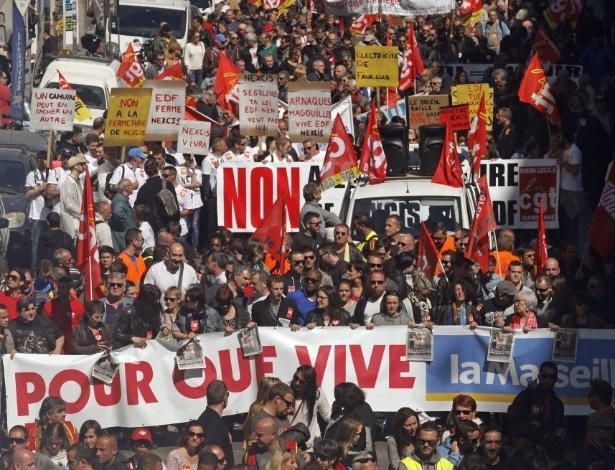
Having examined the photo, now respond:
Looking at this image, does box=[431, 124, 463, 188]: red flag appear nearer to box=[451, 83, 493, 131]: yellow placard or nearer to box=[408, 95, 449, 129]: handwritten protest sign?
box=[408, 95, 449, 129]: handwritten protest sign

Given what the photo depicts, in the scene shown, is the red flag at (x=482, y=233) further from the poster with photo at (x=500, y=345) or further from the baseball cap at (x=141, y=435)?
the baseball cap at (x=141, y=435)

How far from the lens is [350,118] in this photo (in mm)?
25391

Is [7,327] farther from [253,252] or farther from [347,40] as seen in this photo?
[347,40]

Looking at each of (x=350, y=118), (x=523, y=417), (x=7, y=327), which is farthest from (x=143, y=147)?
(x=523, y=417)

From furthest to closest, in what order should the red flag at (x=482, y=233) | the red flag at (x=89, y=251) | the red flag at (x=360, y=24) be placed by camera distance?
the red flag at (x=360, y=24) < the red flag at (x=482, y=233) < the red flag at (x=89, y=251)

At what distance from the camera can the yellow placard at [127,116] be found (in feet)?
75.5

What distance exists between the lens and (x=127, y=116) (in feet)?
75.9

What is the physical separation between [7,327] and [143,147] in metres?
7.94

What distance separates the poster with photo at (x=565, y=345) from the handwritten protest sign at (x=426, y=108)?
812cm

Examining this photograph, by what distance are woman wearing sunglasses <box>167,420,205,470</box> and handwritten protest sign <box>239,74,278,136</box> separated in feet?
31.6

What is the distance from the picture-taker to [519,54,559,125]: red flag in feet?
77.9

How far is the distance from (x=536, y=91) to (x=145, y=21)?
48.3 ft

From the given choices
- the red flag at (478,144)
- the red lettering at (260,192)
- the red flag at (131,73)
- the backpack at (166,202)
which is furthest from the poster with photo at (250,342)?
the red flag at (131,73)

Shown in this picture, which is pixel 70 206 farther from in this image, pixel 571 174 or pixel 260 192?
pixel 571 174
